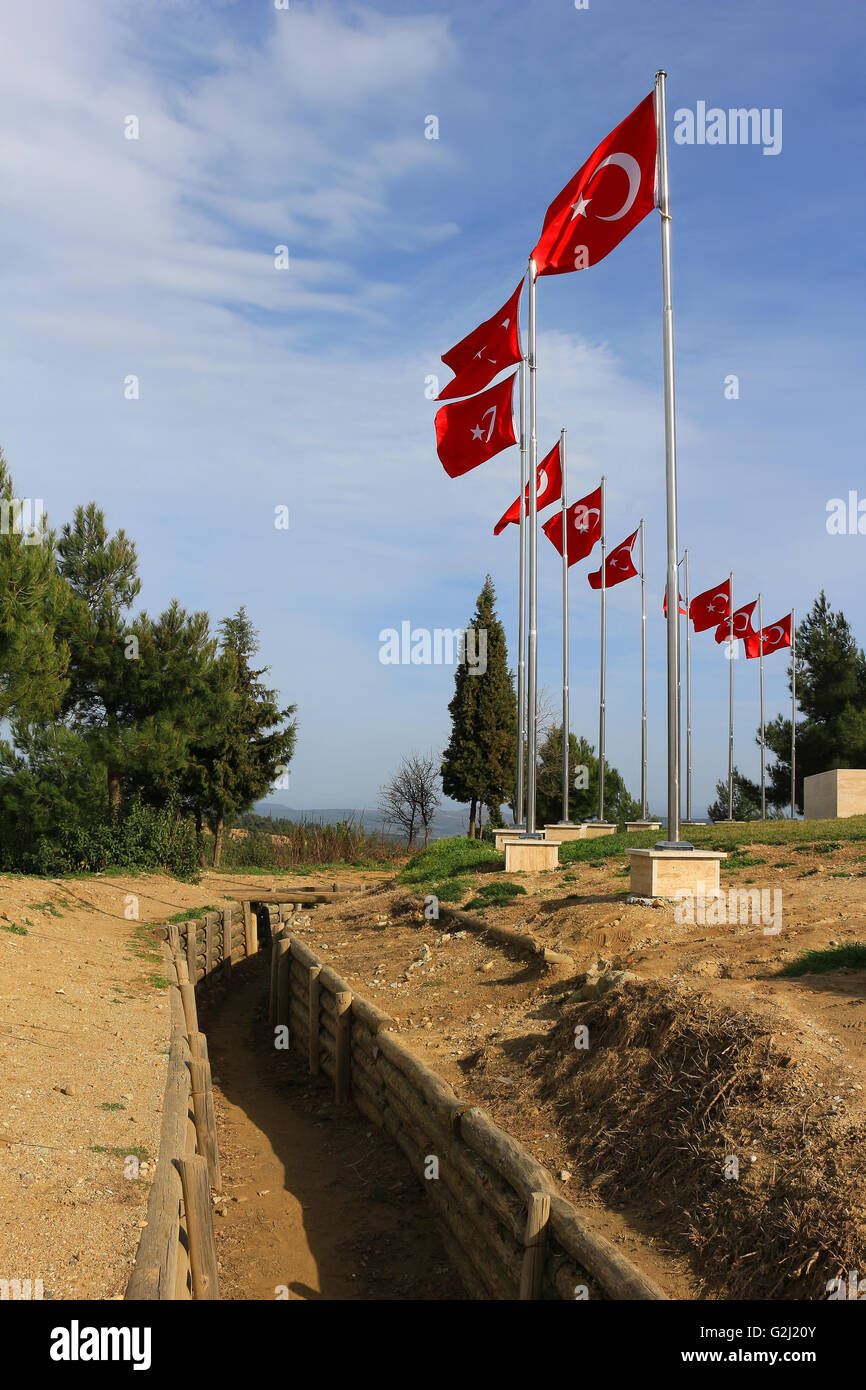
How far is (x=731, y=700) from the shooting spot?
33.0 m

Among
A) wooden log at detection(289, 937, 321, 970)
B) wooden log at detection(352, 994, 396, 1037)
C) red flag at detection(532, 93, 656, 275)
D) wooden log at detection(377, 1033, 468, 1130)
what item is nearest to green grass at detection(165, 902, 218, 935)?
wooden log at detection(289, 937, 321, 970)

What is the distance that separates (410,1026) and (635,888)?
285cm

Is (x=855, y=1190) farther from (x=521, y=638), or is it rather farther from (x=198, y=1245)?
(x=521, y=638)

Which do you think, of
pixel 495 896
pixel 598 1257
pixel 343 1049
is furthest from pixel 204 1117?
pixel 495 896

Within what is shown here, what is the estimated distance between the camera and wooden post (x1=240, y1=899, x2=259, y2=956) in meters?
19.9

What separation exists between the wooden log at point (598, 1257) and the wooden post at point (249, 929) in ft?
52.0

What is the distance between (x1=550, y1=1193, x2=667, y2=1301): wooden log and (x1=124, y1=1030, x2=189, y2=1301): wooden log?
186 centimetres

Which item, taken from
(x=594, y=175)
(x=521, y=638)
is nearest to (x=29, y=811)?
(x=521, y=638)

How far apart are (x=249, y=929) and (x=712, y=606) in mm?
16420

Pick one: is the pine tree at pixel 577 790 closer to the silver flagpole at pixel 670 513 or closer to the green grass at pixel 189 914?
the green grass at pixel 189 914

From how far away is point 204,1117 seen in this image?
7.52 meters

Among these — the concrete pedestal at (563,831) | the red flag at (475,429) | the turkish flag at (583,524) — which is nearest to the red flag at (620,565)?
the turkish flag at (583,524)

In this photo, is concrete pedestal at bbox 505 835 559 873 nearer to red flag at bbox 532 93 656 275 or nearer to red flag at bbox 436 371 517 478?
red flag at bbox 436 371 517 478

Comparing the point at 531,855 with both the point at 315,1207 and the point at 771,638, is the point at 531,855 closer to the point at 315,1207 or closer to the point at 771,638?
the point at 315,1207
